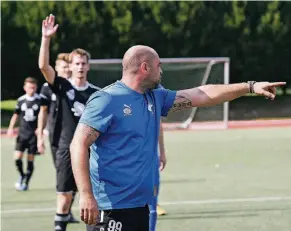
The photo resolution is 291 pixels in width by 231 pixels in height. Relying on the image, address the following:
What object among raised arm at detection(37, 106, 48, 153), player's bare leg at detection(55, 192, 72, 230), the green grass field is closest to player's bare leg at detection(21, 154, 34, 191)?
the green grass field

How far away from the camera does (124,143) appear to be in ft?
15.9

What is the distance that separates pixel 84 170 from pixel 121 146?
34 cm

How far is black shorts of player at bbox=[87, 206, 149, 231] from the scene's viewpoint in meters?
4.88

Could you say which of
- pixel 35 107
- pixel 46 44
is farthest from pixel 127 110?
pixel 35 107

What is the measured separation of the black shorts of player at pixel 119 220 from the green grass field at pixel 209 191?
11.5 feet

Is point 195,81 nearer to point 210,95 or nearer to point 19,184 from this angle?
point 19,184

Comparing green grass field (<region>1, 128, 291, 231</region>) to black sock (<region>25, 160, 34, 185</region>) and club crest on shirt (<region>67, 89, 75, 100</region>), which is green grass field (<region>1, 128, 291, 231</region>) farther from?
club crest on shirt (<region>67, 89, 75, 100</region>)

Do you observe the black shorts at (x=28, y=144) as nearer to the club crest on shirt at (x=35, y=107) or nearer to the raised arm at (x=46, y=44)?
the club crest on shirt at (x=35, y=107)

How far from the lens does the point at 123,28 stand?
1436 inches

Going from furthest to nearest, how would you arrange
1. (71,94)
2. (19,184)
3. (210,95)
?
1. (19,184)
2. (71,94)
3. (210,95)

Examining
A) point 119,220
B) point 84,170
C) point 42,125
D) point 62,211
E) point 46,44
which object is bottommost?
point 62,211

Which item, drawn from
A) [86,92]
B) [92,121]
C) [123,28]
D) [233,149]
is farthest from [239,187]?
[123,28]

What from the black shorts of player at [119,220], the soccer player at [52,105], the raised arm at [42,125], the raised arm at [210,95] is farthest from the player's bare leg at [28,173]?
the black shorts of player at [119,220]

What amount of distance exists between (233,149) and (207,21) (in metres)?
20.8
